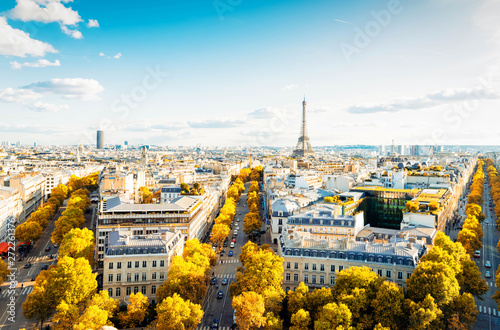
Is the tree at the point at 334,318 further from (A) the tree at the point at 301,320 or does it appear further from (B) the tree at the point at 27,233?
(B) the tree at the point at 27,233

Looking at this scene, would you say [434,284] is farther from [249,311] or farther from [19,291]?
[19,291]

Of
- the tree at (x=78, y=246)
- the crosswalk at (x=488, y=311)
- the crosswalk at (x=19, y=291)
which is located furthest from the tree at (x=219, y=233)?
the crosswalk at (x=488, y=311)

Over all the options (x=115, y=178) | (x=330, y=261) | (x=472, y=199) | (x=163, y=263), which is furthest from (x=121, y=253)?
(x=472, y=199)

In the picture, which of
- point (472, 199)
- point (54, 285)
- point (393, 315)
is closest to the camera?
point (393, 315)

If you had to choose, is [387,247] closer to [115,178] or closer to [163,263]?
[163,263]

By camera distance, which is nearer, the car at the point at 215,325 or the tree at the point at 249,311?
the tree at the point at 249,311

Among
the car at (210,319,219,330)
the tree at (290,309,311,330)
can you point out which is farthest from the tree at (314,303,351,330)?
the car at (210,319,219,330)

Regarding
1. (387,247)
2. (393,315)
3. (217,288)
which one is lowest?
(217,288)
